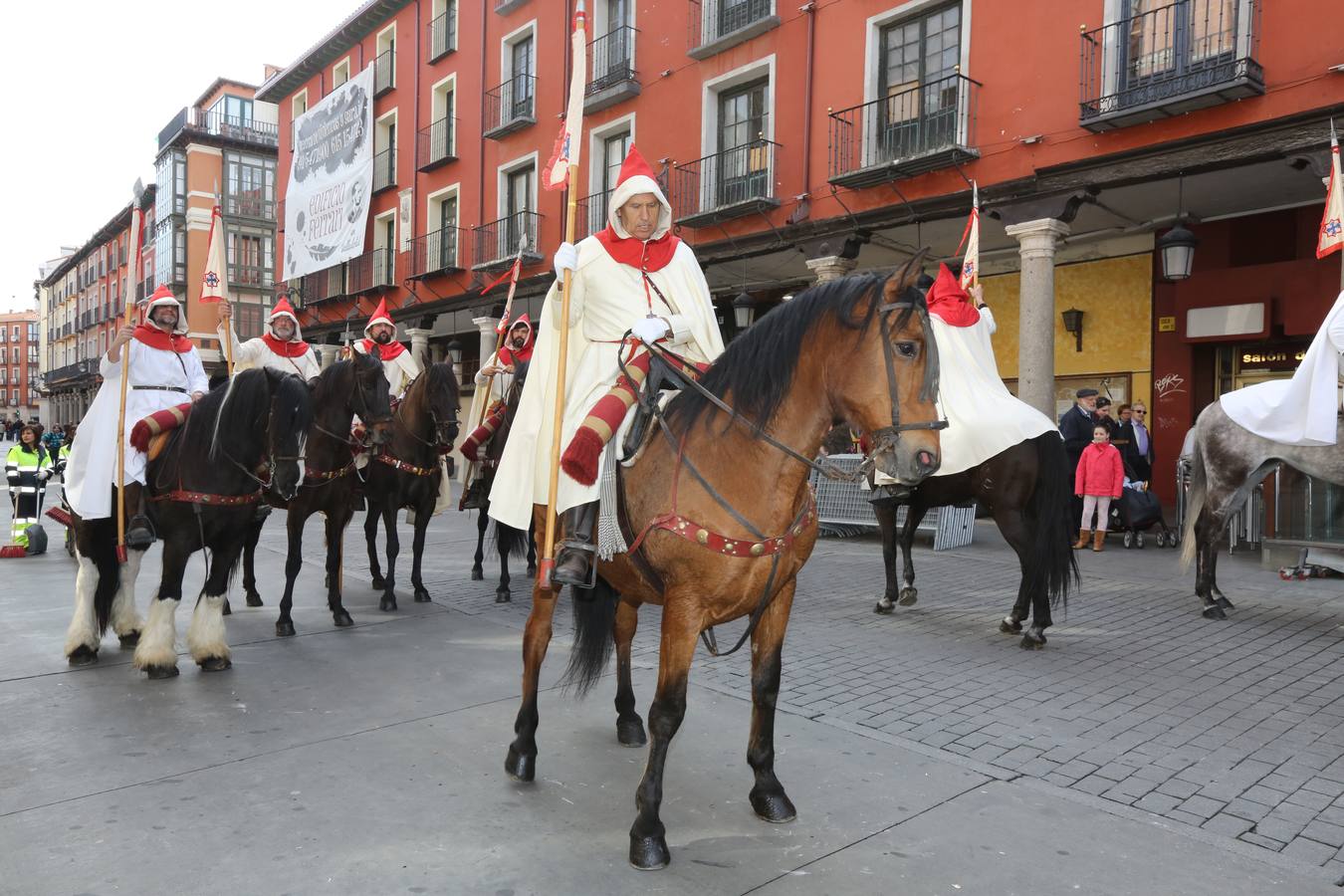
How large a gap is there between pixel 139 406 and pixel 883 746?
5.08 metres

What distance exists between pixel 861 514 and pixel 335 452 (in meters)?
7.29

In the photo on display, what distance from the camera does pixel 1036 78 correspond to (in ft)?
39.1

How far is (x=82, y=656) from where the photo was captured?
5.48m


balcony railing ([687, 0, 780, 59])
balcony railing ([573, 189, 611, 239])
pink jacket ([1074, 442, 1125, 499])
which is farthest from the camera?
balcony railing ([573, 189, 611, 239])

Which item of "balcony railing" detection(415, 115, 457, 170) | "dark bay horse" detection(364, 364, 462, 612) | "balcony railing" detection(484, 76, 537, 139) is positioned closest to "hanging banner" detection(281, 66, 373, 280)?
"balcony railing" detection(415, 115, 457, 170)

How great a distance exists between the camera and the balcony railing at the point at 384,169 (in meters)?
25.6

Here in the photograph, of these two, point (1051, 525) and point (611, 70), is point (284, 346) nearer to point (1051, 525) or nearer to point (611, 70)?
point (1051, 525)

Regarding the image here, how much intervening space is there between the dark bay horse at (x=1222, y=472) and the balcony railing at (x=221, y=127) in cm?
4362

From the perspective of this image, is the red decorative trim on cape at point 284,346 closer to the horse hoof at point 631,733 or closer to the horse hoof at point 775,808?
the horse hoof at point 631,733

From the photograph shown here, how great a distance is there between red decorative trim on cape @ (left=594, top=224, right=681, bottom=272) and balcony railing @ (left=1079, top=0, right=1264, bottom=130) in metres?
8.98

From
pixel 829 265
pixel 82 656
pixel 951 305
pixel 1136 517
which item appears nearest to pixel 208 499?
pixel 82 656

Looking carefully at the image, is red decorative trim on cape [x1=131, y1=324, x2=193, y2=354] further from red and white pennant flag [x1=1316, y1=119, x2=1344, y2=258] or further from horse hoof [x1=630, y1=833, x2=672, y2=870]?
red and white pennant flag [x1=1316, y1=119, x2=1344, y2=258]

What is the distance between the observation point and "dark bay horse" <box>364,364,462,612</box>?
758cm

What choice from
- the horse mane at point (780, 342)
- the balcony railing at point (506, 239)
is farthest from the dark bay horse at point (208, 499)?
the balcony railing at point (506, 239)
